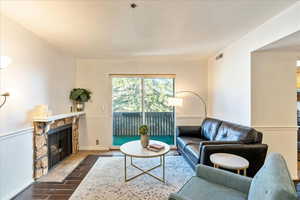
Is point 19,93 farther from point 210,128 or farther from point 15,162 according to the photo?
point 210,128

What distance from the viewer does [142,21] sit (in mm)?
2404

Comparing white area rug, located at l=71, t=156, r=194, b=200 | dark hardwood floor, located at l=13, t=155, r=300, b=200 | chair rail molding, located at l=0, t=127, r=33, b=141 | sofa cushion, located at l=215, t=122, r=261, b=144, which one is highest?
chair rail molding, located at l=0, t=127, r=33, b=141

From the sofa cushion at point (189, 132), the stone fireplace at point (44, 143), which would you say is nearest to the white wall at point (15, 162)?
the stone fireplace at point (44, 143)

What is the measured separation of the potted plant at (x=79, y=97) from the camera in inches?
169

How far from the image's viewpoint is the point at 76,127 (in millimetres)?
4473

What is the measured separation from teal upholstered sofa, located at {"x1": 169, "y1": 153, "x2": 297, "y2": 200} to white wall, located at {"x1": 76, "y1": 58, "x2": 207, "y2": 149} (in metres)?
3.02

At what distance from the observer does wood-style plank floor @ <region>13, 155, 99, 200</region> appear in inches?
93.8

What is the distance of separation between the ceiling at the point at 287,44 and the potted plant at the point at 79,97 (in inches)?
152

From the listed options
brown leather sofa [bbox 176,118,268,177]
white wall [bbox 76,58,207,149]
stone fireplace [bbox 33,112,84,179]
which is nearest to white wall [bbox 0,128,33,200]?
stone fireplace [bbox 33,112,84,179]

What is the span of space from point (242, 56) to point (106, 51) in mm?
2791

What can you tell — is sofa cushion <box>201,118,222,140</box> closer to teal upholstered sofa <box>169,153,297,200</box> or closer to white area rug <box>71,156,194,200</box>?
white area rug <box>71,156,194,200</box>

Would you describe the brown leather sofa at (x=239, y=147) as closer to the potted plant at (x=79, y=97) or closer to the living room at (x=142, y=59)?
the living room at (x=142, y=59)

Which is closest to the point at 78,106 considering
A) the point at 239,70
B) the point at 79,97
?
the point at 79,97

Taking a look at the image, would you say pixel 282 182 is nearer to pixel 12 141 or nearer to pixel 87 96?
pixel 12 141
